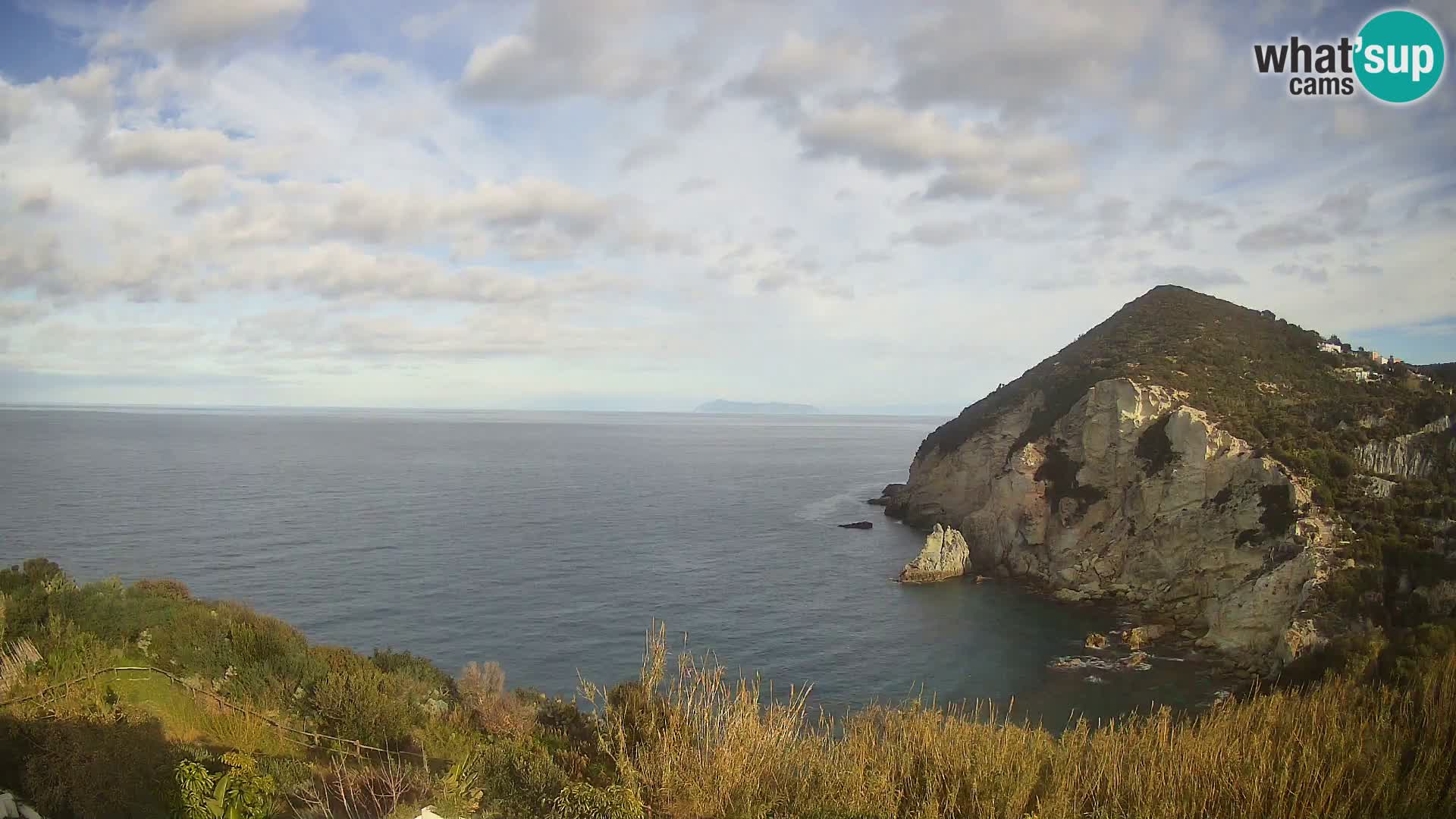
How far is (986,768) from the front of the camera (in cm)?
Result: 851

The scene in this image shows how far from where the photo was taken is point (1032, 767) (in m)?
8.34

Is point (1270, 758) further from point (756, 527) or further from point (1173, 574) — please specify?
point (756, 527)

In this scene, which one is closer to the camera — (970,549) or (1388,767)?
(1388,767)

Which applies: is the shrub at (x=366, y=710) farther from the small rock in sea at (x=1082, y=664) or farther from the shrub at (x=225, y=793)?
the small rock in sea at (x=1082, y=664)

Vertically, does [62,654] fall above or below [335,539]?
above

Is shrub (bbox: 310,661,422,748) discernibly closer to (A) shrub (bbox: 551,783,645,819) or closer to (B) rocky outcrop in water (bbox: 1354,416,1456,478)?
(A) shrub (bbox: 551,783,645,819)

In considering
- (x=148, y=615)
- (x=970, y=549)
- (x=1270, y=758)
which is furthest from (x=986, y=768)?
(x=970, y=549)

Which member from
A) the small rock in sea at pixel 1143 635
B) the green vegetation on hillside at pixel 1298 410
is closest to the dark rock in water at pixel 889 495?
the green vegetation on hillside at pixel 1298 410

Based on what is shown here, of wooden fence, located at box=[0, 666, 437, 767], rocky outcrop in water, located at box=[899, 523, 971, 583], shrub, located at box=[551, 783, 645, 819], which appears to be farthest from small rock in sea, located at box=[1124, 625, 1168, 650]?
shrub, located at box=[551, 783, 645, 819]

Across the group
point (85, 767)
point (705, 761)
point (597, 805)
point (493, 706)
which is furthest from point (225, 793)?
point (493, 706)

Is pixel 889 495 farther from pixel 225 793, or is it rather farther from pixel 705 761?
pixel 225 793

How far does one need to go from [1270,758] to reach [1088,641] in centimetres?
2878

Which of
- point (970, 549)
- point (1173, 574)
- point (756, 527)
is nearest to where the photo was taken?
point (1173, 574)

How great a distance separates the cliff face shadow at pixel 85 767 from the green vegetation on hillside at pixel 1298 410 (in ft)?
101
